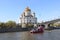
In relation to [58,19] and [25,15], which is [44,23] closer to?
[58,19]

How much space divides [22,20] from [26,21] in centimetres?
244

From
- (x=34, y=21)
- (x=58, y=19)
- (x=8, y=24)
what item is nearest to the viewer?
(x=8, y=24)

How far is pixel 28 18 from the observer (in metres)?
95.7

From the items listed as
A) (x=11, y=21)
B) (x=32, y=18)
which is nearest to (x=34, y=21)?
(x=32, y=18)

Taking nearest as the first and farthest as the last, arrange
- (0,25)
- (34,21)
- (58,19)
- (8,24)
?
(0,25) → (8,24) → (58,19) → (34,21)

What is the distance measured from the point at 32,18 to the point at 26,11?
465 centimetres

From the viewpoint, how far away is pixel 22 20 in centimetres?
9625

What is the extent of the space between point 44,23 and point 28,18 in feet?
53.3

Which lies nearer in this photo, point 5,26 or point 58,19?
point 5,26

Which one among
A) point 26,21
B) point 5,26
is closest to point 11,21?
point 5,26

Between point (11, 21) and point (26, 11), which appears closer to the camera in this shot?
point (11, 21)

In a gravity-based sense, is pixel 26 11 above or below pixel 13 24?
above

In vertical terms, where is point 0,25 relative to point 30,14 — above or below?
below

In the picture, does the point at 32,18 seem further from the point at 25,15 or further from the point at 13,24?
the point at 13,24
